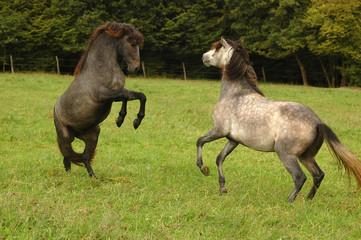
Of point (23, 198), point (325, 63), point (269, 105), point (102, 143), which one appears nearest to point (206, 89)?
point (102, 143)

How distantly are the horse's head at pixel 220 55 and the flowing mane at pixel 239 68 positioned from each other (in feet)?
0.28

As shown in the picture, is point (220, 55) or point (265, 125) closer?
point (265, 125)

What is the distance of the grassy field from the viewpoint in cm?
407

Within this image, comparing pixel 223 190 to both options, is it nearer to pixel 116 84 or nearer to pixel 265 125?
pixel 265 125

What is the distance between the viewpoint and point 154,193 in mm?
5621

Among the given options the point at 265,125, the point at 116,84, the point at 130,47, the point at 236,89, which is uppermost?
Answer: the point at 130,47

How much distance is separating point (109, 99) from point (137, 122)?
56 cm

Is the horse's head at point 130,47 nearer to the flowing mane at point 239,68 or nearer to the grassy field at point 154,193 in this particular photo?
the flowing mane at point 239,68

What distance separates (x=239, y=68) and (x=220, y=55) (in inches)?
17.4

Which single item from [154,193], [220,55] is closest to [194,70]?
[220,55]

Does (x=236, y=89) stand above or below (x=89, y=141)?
above

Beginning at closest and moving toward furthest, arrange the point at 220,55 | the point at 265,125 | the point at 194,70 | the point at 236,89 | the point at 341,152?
the point at 341,152, the point at 265,125, the point at 236,89, the point at 220,55, the point at 194,70

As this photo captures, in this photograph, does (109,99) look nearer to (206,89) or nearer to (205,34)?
(206,89)

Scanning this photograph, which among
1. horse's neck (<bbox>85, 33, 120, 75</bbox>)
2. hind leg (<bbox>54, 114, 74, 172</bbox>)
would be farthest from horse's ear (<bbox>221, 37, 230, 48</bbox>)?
hind leg (<bbox>54, 114, 74, 172</bbox>)
